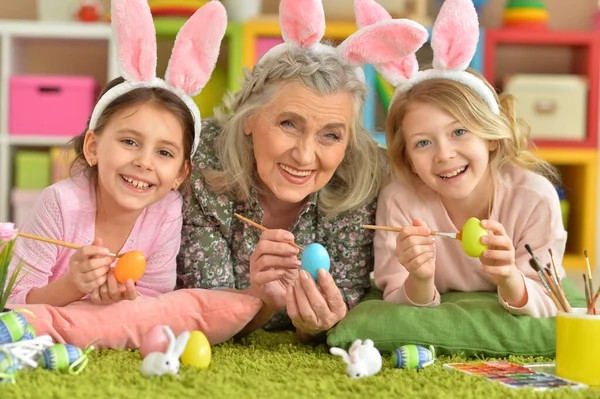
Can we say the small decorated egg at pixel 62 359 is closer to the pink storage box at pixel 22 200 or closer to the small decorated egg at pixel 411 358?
the small decorated egg at pixel 411 358

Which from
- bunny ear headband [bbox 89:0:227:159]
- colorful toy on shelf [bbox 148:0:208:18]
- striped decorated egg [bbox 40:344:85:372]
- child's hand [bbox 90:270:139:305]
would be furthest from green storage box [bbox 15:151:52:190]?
striped decorated egg [bbox 40:344:85:372]

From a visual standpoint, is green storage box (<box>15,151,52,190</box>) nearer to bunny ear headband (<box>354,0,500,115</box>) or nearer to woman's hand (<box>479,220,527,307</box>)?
bunny ear headband (<box>354,0,500,115</box>)

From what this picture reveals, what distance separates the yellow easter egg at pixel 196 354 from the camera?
1.30 metres

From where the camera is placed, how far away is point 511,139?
5.93 feet

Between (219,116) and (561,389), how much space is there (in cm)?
105

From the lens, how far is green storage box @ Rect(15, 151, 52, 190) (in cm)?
359

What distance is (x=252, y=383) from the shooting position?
1215mm

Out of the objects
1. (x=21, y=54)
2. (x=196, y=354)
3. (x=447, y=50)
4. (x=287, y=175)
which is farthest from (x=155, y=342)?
(x=21, y=54)

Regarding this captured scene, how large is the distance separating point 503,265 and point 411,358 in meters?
0.26

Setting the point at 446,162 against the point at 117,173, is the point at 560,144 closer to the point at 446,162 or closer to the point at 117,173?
the point at 446,162

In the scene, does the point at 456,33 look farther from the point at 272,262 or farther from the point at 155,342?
the point at 155,342

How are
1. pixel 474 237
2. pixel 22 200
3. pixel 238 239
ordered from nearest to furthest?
pixel 474 237 → pixel 238 239 → pixel 22 200

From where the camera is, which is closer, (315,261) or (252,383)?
(252,383)

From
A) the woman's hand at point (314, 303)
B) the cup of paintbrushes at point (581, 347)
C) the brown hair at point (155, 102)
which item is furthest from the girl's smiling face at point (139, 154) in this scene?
the cup of paintbrushes at point (581, 347)
